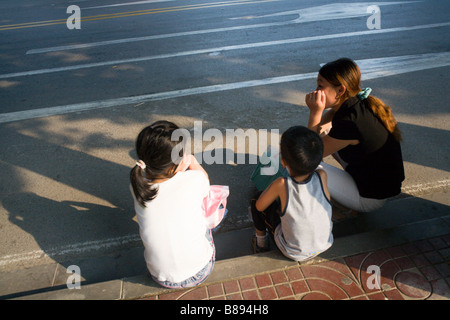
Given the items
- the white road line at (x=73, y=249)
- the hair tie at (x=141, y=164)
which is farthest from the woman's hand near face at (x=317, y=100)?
the white road line at (x=73, y=249)

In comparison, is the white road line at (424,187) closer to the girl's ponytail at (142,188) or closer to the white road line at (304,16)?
the girl's ponytail at (142,188)

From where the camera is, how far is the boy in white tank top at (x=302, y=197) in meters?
2.20

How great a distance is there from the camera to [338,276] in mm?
2467

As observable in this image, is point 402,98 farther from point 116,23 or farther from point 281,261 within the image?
point 116,23

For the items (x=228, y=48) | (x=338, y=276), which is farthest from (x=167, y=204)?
(x=228, y=48)

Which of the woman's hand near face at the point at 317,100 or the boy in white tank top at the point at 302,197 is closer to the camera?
the boy in white tank top at the point at 302,197

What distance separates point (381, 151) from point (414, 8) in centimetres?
927

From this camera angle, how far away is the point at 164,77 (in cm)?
625

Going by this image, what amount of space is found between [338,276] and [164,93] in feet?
14.2

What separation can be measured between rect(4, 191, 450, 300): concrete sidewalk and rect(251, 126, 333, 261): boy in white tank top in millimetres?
190

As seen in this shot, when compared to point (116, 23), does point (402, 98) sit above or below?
below

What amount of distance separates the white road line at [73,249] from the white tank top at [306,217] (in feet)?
5.12

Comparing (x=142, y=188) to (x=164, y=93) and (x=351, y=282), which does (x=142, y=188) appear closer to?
(x=351, y=282)

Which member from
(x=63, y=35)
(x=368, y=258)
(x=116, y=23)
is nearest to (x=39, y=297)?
(x=368, y=258)
